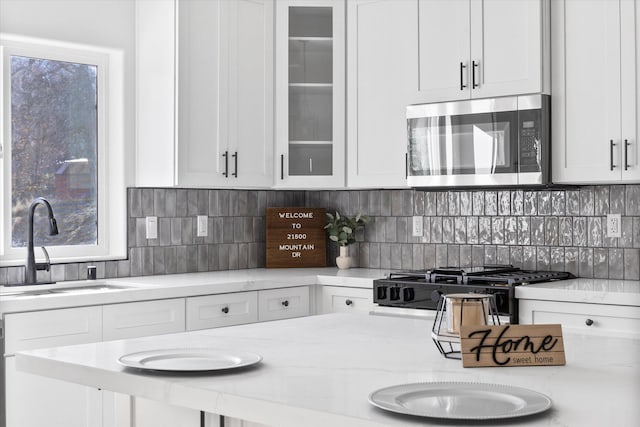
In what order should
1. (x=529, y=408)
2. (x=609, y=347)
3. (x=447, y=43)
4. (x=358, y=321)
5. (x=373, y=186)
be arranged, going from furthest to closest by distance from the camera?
(x=373, y=186)
(x=447, y=43)
(x=358, y=321)
(x=609, y=347)
(x=529, y=408)

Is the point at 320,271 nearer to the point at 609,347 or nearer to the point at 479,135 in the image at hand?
the point at 479,135

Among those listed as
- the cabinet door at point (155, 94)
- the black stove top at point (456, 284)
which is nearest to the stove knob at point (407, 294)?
the black stove top at point (456, 284)

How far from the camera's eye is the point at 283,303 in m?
4.18

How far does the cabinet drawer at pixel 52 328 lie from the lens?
10.2ft

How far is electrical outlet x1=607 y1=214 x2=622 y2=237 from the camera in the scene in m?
3.97

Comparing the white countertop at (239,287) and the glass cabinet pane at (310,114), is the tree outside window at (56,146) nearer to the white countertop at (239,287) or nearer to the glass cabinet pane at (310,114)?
the white countertop at (239,287)

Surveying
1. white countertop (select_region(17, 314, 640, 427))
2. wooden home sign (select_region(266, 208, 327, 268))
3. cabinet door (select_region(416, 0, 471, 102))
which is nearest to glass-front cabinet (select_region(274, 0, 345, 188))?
wooden home sign (select_region(266, 208, 327, 268))

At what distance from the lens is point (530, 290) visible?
11.6ft

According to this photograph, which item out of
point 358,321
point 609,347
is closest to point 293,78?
point 358,321

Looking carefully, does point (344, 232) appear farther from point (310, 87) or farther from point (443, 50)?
point (443, 50)

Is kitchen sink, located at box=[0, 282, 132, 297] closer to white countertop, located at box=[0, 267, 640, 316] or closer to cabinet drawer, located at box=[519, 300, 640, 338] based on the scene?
white countertop, located at box=[0, 267, 640, 316]

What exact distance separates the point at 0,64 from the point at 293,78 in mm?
1525

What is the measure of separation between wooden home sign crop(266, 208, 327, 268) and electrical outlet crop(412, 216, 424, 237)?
0.57 m

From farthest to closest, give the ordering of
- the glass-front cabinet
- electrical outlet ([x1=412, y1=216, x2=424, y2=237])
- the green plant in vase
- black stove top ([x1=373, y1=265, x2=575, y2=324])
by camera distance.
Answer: the green plant in vase, electrical outlet ([x1=412, y1=216, x2=424, y2=237]), the glass-front cabinet, black stove top ([x1=373, y1=265, x2=575, y2=324])
